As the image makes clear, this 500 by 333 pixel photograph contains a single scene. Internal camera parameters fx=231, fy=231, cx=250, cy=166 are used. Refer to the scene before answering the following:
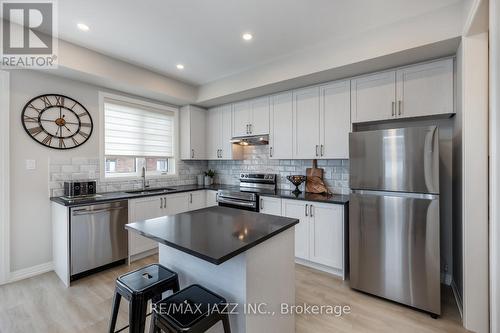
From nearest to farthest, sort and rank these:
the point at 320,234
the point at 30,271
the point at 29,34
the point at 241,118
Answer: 1. the point at 29,34
2. the point at 30,271
3. the point at 320,234
4. the point at 241,118

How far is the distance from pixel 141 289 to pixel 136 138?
9.75 ft

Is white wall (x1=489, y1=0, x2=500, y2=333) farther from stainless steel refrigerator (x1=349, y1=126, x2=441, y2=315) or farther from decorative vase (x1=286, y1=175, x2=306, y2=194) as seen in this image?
decorative vase (x1=286, y1=175, x2=306, y2=194)

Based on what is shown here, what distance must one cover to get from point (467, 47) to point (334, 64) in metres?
1.13

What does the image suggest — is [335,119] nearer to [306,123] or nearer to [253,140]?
[306,123]

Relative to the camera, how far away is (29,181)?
277 centimetres

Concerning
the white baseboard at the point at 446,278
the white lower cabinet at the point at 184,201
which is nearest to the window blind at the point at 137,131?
the white lower cabinet at the point at 184,201

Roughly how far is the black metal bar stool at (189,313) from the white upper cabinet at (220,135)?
299 centimetres

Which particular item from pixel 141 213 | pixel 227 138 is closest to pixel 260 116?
pixel 227 138

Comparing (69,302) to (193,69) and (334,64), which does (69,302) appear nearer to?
(193,69)

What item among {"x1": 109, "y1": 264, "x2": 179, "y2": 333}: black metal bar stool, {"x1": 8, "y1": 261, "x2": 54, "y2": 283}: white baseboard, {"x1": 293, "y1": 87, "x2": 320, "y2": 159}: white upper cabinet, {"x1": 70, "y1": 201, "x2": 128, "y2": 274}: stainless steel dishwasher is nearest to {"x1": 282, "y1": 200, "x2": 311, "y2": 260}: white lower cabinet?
{"x1": 293, "y1": 87, "x2": 320, "y2": 159}: white upper cabinet

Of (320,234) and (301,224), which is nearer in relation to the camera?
(320,234)

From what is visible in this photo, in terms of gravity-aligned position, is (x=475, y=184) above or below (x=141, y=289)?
above

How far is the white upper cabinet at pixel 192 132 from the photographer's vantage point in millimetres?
4305

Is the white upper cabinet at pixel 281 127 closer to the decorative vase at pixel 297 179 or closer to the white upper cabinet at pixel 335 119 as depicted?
the decorative vase at pixel 297 179
